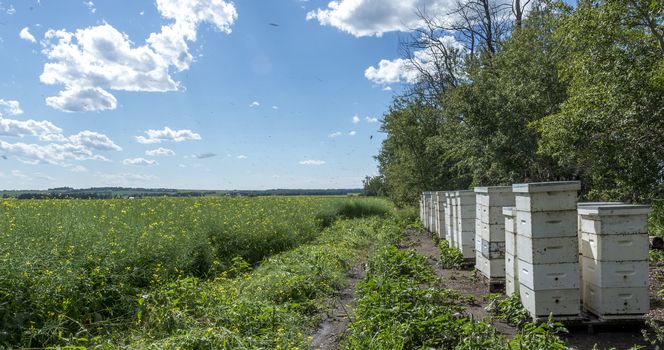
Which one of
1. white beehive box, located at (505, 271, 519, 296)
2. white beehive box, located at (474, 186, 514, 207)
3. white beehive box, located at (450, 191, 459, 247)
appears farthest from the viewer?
white beehive box, located at (450, 191, 459, 247)

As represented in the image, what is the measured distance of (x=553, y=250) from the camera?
19.6 feet

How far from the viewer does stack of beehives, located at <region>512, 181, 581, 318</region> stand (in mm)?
5926

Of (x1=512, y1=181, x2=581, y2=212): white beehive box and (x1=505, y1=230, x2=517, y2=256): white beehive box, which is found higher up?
(x1=512, y1=181, x2=581, y2=212): white beehive box

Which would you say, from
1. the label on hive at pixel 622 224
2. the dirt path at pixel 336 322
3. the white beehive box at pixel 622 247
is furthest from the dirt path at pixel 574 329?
Result: the dirt path at pixel 336 322

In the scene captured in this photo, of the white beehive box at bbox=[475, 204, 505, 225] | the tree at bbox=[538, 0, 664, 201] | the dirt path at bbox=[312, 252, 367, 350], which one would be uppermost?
the tree at bbox=[538, 0, 664, 201]

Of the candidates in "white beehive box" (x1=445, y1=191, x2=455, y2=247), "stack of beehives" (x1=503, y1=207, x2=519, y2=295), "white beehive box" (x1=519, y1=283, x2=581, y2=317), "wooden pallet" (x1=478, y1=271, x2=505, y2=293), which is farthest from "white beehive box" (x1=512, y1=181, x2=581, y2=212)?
"white beehive box" (x1=445, y1=191, x2=455, y2=247)

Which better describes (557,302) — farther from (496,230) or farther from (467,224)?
(467,224)

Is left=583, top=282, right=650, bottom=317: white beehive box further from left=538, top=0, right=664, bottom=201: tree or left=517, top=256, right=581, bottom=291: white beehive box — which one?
left=538, top=0, right=664, bottom=201: tree

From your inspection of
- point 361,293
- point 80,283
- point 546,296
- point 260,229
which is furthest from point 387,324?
point 260,229

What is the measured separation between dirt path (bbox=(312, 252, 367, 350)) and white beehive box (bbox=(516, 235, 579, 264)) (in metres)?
2.55

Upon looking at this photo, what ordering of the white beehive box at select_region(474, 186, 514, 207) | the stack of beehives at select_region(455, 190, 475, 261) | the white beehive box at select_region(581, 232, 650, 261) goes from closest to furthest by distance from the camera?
the white beehive box at select_region(581, 232, 650, 261) < the white beehive box at select_region(474, 186, 514, 207) < the stack of beehives at select_region(455, 190, 475, 261)

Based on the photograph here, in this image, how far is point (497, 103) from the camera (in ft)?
52.0

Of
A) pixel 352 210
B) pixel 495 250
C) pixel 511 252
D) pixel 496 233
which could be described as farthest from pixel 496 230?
pixel 352 210

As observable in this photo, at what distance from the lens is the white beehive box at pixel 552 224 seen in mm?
5953
